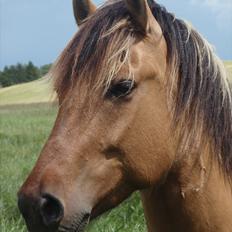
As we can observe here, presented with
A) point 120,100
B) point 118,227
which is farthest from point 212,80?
point 118,227

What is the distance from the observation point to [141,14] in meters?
2.65

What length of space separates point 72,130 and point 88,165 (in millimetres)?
175

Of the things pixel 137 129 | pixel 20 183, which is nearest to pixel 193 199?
pixel 137 129

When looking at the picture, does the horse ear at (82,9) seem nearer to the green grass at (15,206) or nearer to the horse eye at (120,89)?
the green grass at (15,206)

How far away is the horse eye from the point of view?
247 cm

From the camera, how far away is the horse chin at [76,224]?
2.29 m

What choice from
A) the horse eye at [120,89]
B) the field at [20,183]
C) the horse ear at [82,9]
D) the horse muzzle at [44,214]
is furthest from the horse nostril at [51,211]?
the horse ear at [82,9]

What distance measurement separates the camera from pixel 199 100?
271 centimetres

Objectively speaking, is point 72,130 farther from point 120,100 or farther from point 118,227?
point 118,227

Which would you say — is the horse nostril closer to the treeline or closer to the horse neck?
the horse neck

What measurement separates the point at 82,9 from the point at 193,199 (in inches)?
48.8

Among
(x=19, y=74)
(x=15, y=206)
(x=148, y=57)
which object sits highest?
(x=148, y=57)

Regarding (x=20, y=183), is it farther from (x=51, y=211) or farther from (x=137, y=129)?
(x=51, y=211)

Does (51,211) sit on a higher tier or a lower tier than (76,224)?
higher
